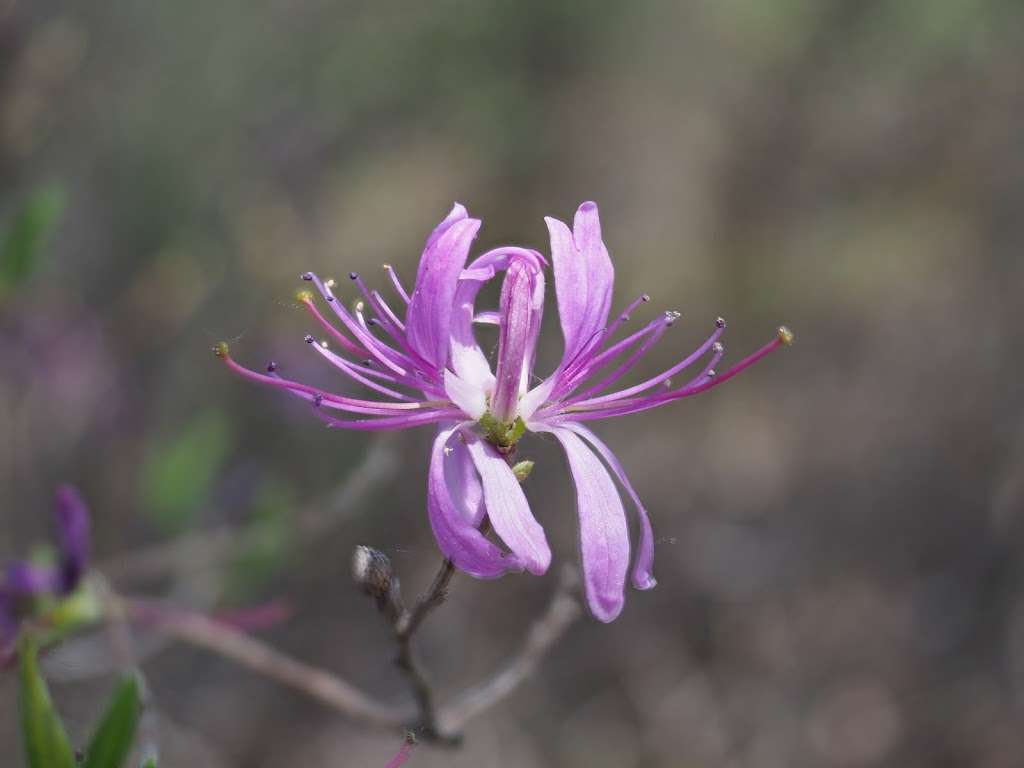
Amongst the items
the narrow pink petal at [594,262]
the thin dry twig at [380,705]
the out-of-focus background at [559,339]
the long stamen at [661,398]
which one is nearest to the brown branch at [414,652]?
the thin dry twig at [380,705]

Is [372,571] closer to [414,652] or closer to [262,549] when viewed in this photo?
[414,652]

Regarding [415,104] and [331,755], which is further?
[415,104]

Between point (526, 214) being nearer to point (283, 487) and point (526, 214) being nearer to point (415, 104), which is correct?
point (415, 104)

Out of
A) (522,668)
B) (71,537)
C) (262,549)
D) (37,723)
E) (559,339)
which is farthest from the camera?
(559,339)

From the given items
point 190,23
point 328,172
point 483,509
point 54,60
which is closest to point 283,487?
point 54,60

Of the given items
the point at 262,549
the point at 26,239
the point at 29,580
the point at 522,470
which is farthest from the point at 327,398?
the point at 262,549

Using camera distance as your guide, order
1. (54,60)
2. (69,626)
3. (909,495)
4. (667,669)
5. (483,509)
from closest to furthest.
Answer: (483,509), (69,626), (54,60), (667,669), (909,495)

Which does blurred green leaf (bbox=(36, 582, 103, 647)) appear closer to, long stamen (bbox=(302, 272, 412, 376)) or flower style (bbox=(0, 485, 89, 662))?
flower style (bbox=(0, 485, 89, 662))
